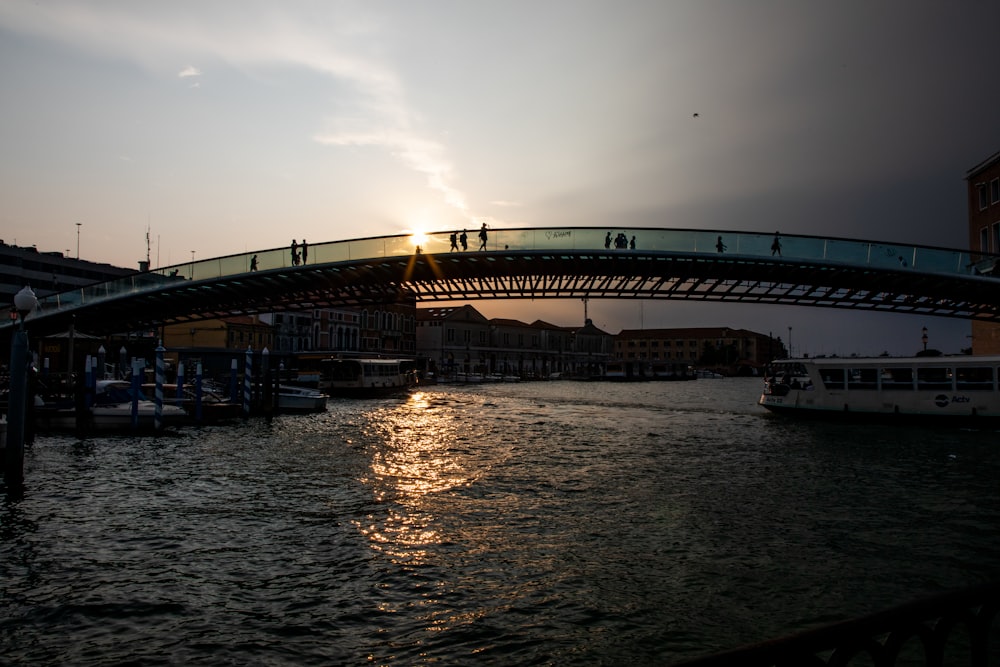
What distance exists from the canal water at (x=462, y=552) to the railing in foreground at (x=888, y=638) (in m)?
3.87

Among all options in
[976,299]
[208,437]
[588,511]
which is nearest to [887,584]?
[588,511]

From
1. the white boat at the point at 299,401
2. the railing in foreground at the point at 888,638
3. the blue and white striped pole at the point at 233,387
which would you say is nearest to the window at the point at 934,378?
the white boat at the point at 299,401

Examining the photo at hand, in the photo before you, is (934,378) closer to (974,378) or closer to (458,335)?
(974,378)

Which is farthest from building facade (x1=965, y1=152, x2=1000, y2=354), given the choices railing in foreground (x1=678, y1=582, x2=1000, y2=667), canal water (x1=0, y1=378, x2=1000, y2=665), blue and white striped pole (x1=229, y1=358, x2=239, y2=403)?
railing in foreground (x1=678, y1=582, x2=1000, y2=667)

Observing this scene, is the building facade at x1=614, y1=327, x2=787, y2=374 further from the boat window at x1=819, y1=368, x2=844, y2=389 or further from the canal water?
the canal water

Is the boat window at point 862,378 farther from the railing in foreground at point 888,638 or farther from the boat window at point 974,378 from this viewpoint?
the railing in foreground at point 888,638

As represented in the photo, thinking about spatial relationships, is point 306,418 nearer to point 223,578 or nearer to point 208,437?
point 208,437

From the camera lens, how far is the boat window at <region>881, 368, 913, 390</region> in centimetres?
2727

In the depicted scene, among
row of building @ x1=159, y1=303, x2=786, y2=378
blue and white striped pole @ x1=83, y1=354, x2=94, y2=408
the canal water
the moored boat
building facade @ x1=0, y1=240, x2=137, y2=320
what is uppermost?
building facade @ x1=0, y1=240, x2=137, y2=320

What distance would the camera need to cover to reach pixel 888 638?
7.63 ft

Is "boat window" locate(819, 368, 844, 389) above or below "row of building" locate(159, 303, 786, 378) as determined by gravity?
below

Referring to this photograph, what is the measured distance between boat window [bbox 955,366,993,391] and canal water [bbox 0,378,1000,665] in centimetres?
944

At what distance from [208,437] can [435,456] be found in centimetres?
828

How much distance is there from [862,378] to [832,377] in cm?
116
